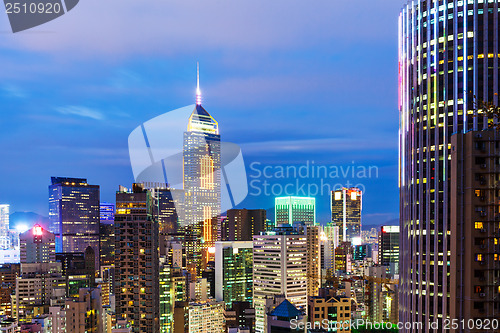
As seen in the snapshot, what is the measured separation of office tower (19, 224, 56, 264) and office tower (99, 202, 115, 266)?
3.99 metres

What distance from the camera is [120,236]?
19.5 metres

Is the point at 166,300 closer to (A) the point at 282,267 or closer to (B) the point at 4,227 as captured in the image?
(A) the point at 282,267

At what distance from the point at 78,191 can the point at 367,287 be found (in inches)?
1497

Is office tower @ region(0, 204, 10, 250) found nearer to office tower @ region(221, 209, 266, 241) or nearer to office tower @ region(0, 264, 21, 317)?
office tower @ region(0, 264, 21, 317)

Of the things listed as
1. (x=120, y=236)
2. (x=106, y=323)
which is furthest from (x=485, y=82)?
(x=106, y=323)

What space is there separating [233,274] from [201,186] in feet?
41.7

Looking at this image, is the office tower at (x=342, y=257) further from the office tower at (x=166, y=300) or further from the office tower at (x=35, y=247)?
the office tower at (x=35, y=247)

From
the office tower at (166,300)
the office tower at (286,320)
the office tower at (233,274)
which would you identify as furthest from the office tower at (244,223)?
the office tower at (286,320)

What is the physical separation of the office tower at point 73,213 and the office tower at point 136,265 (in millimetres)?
33858

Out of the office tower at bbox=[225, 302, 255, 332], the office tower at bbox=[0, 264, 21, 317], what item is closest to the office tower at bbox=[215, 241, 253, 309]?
the office tower at bbox=[225, 302, 255, 332]

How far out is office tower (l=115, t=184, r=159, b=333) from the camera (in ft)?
62.0

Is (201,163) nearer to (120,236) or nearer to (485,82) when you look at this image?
(120,236)

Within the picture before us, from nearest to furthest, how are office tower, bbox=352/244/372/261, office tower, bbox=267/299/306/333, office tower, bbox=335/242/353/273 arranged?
office tower, bbox=267/299/306/333 → office tower, bbox=335/242/353/273 → office tower, bbox=352/244/372/261

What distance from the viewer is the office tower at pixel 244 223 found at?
44000mm
